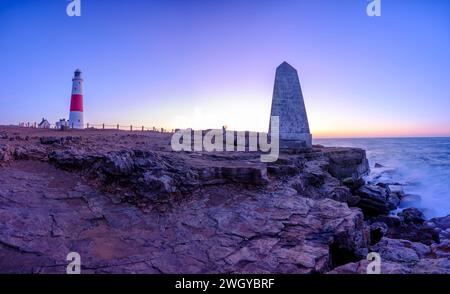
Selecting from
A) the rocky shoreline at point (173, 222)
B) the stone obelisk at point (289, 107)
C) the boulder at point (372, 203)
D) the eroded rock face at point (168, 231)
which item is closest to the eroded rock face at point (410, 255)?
the rocky shoreline at point (173, 222)

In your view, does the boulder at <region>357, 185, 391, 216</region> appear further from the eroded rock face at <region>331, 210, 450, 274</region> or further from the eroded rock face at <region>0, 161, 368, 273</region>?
the eroded rock face at <region>0, 161, 368, 273</region>

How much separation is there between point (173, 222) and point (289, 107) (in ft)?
32.4

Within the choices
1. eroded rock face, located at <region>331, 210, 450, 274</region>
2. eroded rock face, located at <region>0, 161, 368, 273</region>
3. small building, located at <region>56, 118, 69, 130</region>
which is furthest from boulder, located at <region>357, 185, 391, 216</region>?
small building, located at <region>56, 118, 69, 130</region>

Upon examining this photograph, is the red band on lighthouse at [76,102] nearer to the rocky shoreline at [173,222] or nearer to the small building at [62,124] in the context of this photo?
the small building at [62,124]

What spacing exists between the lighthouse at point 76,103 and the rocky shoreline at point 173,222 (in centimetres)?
1678

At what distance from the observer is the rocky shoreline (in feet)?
16.3

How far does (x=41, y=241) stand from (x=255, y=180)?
5502 mm

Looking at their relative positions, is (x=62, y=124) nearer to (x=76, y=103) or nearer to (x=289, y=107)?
(x=76, y=103)

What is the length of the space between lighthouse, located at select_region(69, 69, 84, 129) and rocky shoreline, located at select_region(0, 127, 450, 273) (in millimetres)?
16783

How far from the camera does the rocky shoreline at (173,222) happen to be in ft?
16.3

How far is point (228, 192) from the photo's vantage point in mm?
8312

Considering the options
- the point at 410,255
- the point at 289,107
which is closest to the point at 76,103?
the point at 289,107
